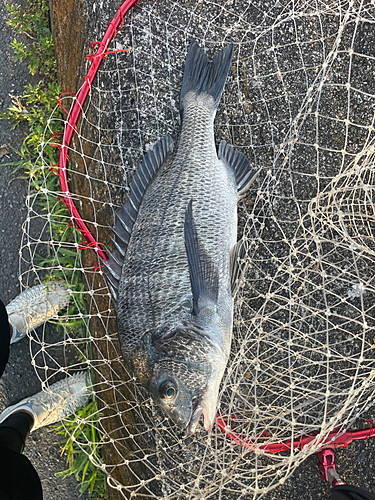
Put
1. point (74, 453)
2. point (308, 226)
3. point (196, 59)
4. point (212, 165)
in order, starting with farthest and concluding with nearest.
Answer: point (74, 453), point (308, 226), point (196, 59), point (212, 165)

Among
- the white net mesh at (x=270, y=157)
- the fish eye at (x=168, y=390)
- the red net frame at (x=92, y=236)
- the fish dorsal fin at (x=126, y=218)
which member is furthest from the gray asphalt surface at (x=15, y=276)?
the fish eye at (x=168, y=390)

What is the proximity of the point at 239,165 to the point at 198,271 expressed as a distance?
2.50 ft

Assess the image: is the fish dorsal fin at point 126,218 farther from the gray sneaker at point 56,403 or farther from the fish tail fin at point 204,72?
the gray sneaker at point 56,403

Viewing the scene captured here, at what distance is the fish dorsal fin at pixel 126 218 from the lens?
185 cm

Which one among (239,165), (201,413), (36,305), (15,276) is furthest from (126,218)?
(15,276)

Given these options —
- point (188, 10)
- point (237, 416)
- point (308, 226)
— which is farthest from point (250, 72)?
point (237, 416)

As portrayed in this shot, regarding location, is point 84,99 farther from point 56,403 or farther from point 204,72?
point 56,403

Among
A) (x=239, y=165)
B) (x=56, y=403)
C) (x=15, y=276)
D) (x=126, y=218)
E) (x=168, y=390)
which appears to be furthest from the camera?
(x=15, y=276)

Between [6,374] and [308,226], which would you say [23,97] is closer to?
[6,374]

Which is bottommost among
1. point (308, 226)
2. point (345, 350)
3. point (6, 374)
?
point (6, 374)

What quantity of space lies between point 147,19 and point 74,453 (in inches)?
122

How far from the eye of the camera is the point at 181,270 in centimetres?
174

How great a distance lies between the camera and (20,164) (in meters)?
2.78

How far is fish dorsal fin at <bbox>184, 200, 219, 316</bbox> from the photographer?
1.68 m
